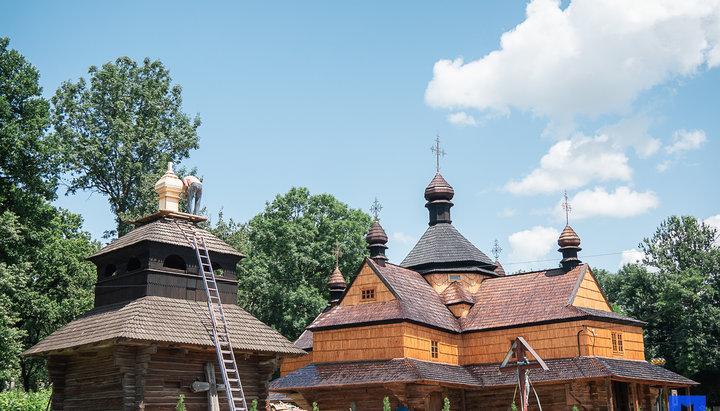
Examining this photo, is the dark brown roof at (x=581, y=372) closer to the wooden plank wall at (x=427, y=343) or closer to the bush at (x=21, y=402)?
the wooden plank wall at (x=427, y=343)

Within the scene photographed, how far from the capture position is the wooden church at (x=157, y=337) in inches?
768

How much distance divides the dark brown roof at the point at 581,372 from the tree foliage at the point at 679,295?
13.2 m

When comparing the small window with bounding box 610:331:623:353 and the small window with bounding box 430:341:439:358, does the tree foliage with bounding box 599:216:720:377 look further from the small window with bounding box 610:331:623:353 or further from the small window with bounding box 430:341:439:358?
the small window with bounding box 430:341:439:358

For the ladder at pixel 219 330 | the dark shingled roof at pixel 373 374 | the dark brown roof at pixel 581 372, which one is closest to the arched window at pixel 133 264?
the ladder at pixel 219 330

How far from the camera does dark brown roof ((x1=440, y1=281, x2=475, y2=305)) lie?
33.1 m

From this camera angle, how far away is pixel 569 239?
3291 cm

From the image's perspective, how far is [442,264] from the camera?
34.6 m

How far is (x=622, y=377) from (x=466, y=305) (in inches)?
302

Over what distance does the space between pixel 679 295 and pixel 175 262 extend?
108 feet

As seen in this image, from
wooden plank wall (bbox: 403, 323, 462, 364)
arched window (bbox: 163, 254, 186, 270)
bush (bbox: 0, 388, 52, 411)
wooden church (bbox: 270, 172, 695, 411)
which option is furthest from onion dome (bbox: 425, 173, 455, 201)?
bush (bbox: 0, 388, 52, 411)

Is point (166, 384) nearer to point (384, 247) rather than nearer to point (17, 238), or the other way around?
point (17, 238)

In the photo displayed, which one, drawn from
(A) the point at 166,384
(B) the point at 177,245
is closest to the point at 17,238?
(B) the point at 177,245

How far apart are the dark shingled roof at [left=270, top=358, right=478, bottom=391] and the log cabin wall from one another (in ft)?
19.9

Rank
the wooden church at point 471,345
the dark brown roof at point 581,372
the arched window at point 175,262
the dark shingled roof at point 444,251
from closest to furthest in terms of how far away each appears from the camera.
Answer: the arched window at point 175,262 < the dark brown roof at point 581,372 < the wooden church at point 471,345 < the dark shingled roof at point 444,251
